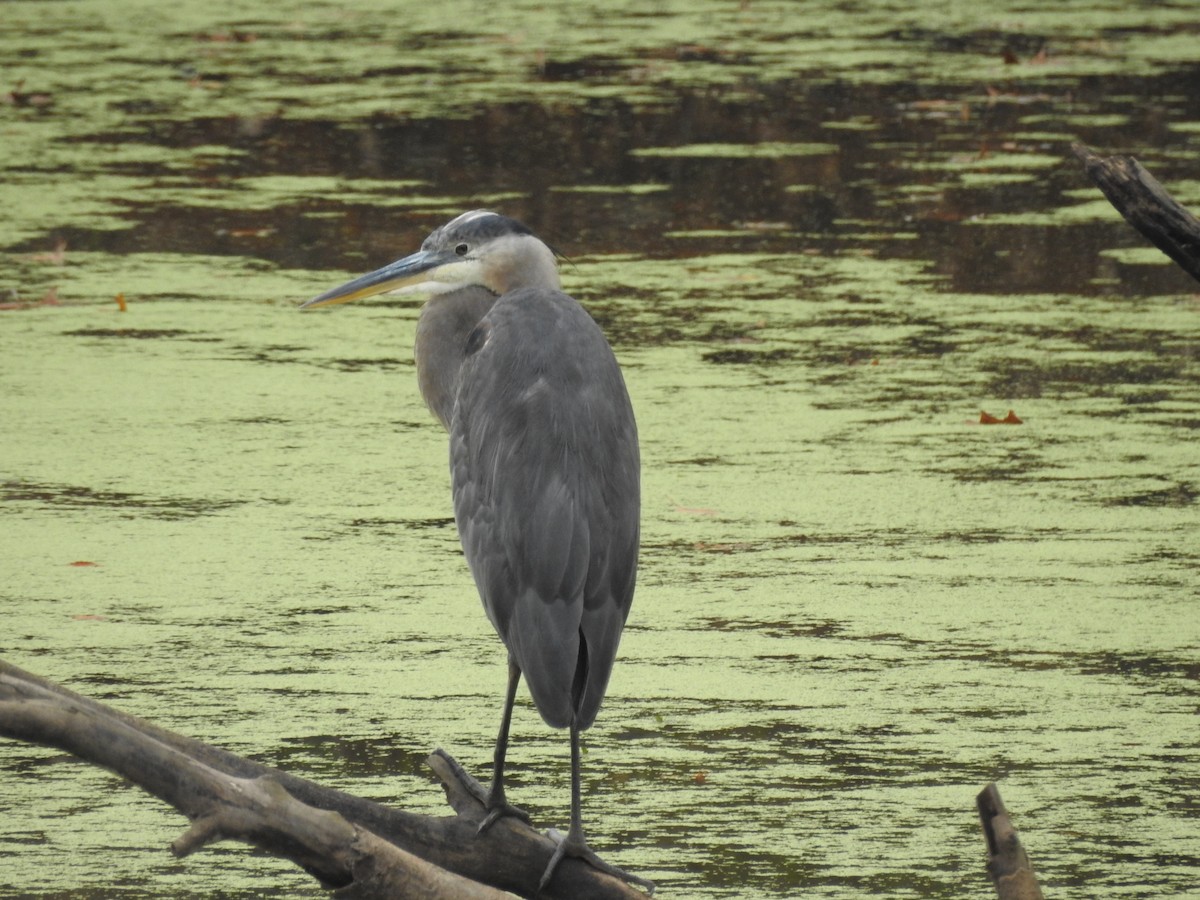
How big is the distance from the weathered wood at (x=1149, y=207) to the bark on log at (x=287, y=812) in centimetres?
98

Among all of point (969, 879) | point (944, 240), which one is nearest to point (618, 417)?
point (969, 879)

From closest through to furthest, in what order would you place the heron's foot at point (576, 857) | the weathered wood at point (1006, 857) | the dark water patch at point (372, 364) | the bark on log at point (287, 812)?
the bark on log at point (287, 812)
the weathered wood at point (1006, 857)
the heron's foot at point (576, 857)
the dark water patch at point (372, 364)

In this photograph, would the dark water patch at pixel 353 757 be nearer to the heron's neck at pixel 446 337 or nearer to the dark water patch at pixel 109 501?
the heron's neck at pixel 446 337

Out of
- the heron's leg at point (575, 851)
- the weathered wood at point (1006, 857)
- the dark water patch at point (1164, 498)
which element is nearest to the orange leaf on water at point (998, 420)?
the dark water patch at point (1164, 498)

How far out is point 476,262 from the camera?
10.3 feet

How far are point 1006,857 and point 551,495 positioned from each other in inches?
28.3

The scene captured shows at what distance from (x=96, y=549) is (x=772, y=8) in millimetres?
7465

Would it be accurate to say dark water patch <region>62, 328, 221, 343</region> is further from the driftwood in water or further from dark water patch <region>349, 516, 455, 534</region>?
the driftwood in water

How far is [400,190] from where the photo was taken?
22.9 ft

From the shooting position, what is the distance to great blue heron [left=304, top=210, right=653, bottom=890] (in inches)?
102

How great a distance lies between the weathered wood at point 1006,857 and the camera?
7.29 ft

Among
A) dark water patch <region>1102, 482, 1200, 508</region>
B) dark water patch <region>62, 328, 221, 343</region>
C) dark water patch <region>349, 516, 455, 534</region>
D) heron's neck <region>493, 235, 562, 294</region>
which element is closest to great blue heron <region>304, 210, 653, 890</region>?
heron's neck <region>493, 235, 562, 294</region>

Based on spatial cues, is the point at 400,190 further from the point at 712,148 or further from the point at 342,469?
the point at 342,469

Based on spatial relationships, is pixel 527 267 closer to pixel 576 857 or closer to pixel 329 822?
pixel 576 857
